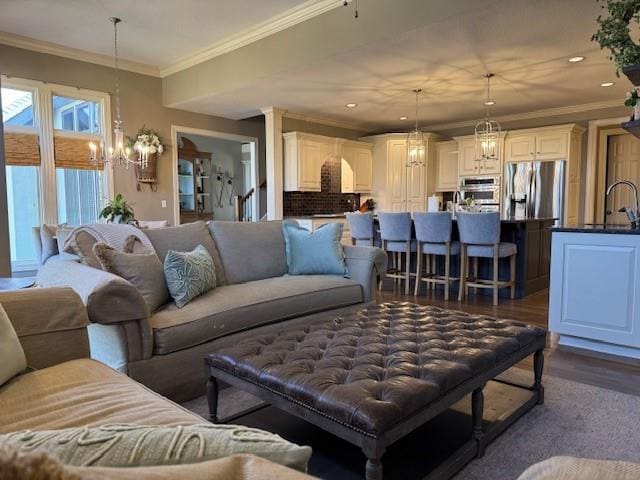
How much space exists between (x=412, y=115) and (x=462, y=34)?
3.79 m

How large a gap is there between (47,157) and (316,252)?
4.05 metres

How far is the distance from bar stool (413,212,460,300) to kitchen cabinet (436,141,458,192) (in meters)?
3.41

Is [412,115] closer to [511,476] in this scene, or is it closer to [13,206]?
[13,206]

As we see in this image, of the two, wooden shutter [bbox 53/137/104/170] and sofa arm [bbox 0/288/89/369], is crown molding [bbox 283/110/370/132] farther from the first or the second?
sofa arm [bbox 0/288/89/369]

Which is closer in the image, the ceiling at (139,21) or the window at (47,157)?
the ceiling at (139,21)

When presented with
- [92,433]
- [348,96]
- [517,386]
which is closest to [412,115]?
[348,96]

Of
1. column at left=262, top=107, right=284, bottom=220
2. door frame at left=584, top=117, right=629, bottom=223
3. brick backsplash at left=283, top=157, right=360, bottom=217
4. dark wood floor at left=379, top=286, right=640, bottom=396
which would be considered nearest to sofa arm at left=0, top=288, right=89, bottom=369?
dark wood floor at left=379, top=286, right=640, bottom=396

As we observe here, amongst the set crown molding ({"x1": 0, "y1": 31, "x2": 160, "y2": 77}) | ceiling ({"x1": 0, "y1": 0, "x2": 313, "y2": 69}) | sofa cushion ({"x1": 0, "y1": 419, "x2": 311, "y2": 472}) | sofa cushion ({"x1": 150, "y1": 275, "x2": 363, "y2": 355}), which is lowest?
sofa cushion ({"x1": 150, "y1": 275, "x2": 363, "y2": 355})

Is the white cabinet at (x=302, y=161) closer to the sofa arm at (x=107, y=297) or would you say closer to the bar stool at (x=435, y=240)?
the bar stool at (x=435, y=240)

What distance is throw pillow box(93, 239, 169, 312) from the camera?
7.82 ft

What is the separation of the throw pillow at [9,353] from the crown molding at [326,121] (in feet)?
19.4

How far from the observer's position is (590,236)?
3158 millimetres

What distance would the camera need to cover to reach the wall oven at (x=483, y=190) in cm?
775

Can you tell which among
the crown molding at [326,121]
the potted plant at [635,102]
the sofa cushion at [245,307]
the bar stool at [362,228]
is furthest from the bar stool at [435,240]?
the crown molding at [326,121]
